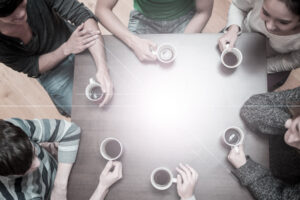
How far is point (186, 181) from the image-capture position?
0.98 m

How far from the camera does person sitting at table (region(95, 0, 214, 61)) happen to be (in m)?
1.16

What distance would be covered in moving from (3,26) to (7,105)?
97 centimetres

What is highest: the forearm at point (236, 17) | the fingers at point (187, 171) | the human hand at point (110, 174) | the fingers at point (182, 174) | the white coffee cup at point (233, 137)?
the forearm at point (236, 17)

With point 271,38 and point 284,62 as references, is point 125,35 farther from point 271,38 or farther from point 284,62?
point 284,62

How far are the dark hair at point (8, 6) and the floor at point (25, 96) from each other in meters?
0.95

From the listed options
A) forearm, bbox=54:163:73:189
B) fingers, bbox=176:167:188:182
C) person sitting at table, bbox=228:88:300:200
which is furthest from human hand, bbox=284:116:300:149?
forearm, bbox=54:163:73:189

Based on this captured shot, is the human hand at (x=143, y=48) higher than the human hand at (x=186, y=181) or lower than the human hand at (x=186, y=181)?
higher

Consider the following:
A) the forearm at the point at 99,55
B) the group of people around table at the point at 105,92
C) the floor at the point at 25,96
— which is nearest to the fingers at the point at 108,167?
the group of people around table at the point at 105,92

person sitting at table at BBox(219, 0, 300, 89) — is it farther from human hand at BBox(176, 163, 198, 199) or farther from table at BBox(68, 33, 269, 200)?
human hand at BBox(176, 163, 198, 199)

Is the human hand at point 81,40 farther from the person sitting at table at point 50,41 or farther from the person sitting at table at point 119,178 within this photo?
the person sitting at table at point 119,178

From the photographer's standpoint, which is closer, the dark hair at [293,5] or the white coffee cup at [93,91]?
the dark hair at [293,5]

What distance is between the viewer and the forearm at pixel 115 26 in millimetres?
1178

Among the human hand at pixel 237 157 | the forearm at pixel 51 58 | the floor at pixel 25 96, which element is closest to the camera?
the human hand at pixel 237 157

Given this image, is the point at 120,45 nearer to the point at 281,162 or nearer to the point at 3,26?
the point at 3,26
